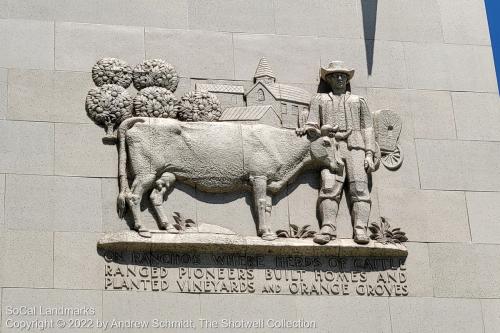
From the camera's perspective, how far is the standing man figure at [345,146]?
47.4 feet

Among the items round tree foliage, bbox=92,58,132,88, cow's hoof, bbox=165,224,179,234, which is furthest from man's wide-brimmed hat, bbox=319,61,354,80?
cow's hoof, bbox=165,224,179,234

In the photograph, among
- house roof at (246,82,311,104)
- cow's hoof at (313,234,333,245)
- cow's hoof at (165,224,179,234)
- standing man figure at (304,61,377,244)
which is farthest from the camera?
house roof at (246,82,311,104)

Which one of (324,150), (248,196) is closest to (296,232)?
(248,196)

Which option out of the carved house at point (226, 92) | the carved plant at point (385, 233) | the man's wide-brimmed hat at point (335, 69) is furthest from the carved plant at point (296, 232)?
the man's wide-brimmed hat at point (335, 69)

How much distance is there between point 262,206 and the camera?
14.2 metres

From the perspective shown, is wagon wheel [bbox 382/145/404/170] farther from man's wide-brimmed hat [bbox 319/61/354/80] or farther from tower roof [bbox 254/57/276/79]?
tower roof [bbox 254/57/276/79]

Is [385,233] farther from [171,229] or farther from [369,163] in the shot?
[171,229]

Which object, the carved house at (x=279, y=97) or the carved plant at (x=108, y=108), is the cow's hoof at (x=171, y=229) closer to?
the carved plant at (x=108, y=108)

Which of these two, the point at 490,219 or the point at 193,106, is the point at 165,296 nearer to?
the point at 193,106

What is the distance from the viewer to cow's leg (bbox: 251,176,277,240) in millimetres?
14094

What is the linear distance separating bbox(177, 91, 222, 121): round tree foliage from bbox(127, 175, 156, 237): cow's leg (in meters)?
1.00

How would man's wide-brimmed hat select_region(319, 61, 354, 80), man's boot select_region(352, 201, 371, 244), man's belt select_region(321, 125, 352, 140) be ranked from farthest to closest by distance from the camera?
man's wide-brimmed hat select_region(319, 61, 354, 80) < man's belt select_region(321, 125, 352, 140) < man's boot select_region(352, 201, 371, 244)

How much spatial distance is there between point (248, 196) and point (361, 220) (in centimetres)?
145

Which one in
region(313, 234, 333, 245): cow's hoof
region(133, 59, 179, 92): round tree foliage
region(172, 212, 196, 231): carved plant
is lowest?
region(313, 234, 333, 245): cow's hoof
